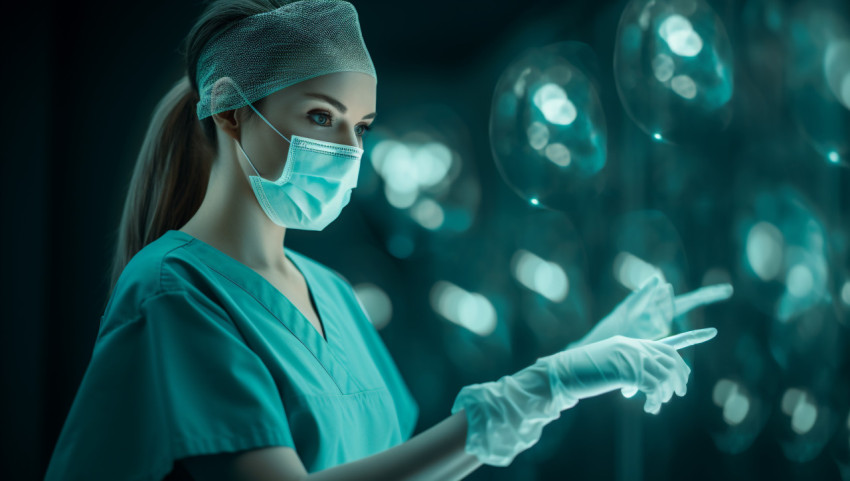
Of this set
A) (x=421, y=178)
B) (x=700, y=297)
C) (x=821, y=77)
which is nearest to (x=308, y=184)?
(x=421, y=178)

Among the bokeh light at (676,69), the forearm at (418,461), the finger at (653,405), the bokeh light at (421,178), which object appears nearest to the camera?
the forearm at (418,461)

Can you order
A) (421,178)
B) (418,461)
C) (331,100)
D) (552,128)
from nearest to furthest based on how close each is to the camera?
(418,461), (331,100), (552,128), (421,178)

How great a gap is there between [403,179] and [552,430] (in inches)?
31.9

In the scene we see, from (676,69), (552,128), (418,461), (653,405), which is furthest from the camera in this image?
(552,128)

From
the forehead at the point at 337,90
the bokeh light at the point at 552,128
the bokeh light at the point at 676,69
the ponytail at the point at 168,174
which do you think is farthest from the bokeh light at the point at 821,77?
the ponytail at the point at 168,174

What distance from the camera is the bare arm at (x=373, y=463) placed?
2.40 feet

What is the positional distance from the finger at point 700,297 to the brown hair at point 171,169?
90 cm

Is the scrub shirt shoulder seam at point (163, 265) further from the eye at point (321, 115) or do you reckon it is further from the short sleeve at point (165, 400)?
the eye at point (321, 115)

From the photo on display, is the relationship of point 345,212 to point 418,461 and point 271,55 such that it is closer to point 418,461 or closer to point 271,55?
point 271,55

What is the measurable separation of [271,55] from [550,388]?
0.71 m

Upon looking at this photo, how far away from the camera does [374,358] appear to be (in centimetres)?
123

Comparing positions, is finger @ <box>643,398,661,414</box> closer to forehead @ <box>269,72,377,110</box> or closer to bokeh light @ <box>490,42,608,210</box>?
bokeh light @ <box>490,42,608,210</box>

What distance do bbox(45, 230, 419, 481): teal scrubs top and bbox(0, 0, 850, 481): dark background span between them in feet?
2.35

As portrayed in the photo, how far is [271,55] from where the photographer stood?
96 cm
